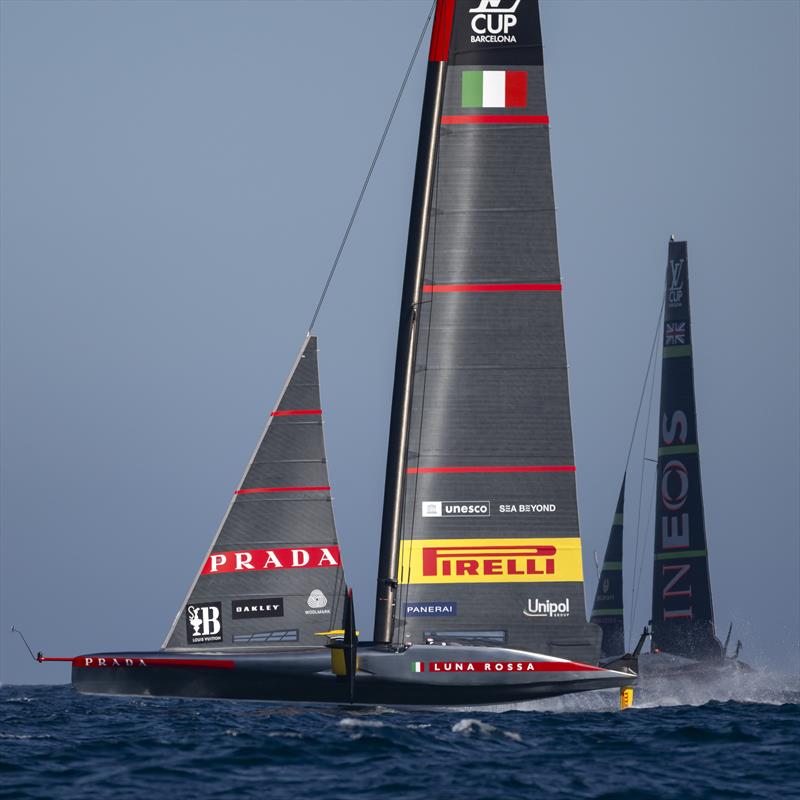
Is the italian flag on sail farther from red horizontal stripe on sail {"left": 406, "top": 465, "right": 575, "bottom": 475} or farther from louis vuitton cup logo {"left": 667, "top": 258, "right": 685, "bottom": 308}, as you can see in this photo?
louis vuitton cup logo {"left": 667, "top": 258, "right": 685, "bottom": 308}

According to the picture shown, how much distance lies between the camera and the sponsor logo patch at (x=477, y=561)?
73.2ft

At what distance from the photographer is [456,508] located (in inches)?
880

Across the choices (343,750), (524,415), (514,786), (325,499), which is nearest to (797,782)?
(514,786)

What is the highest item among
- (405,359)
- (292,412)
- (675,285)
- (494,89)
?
(675,285)

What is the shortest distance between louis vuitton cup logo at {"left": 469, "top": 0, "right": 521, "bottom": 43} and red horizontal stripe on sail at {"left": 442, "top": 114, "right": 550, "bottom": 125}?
3.92ft

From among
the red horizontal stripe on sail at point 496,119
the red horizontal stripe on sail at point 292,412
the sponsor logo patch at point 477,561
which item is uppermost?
the red horizontal stripe on sail at point 496,119

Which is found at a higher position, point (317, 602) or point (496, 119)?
point (496, 119)

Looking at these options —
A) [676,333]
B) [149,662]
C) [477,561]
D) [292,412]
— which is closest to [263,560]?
[292,412]

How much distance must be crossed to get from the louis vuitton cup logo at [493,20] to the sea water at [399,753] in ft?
31.5

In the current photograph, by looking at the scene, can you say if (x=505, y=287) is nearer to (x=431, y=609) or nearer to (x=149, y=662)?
(x=431, y=609)

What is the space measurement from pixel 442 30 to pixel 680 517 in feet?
69.7

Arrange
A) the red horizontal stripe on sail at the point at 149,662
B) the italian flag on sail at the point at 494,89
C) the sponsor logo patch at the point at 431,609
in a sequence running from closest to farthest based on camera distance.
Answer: the red horizontal stripe on sail at the point at 149,662 → the sponsor logo patch at the point at 431,609 → the italian flag on sail at the point at 494,89

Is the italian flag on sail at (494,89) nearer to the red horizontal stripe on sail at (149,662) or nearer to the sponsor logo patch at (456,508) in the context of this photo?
the sponsor logo patch at (456,508)

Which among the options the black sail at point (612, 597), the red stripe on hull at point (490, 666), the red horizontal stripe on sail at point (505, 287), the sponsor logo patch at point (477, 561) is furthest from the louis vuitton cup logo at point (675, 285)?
the red stripe on hull at point (490, 666)
